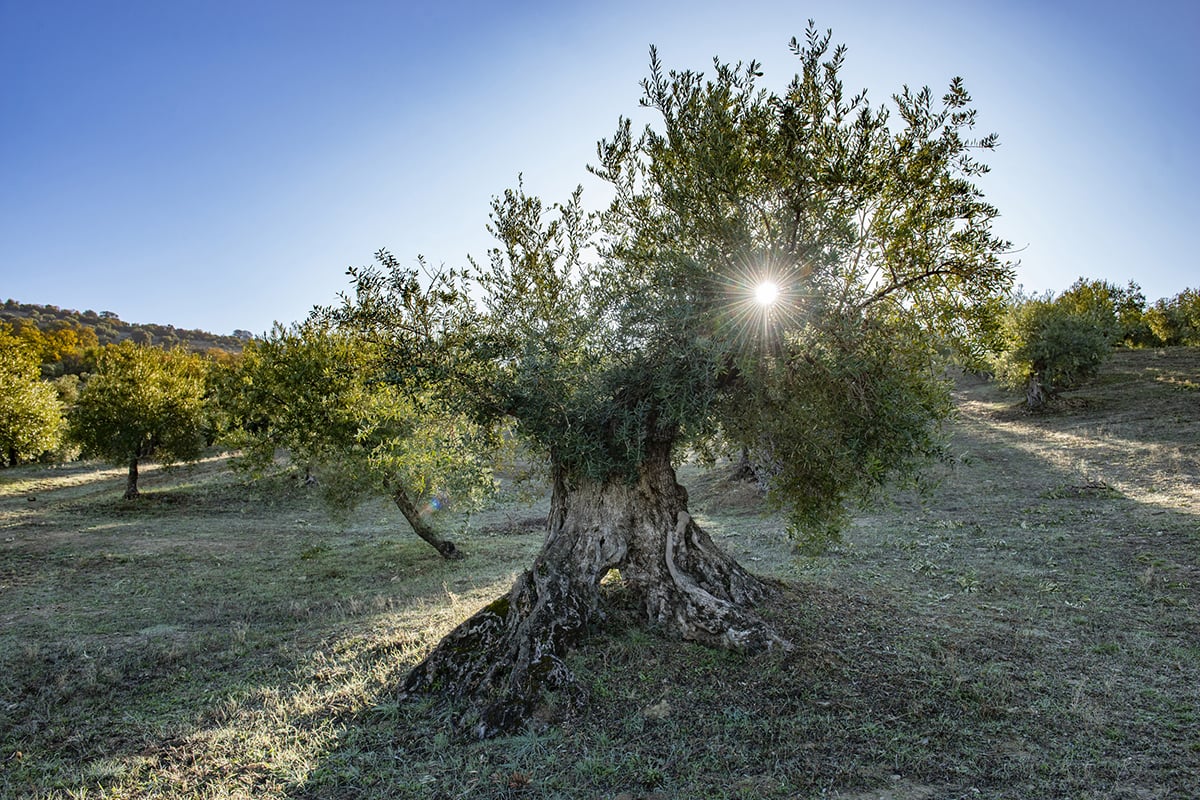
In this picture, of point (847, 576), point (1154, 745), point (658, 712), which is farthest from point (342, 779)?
point (847, 576)

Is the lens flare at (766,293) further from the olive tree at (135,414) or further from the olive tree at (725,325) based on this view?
the olive tree at (135,414)

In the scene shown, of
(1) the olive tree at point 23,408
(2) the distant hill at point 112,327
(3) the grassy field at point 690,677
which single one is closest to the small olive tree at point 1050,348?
(3) the grassy field at point 690,677

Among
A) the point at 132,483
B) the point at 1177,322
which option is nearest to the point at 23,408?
the point at 132,483

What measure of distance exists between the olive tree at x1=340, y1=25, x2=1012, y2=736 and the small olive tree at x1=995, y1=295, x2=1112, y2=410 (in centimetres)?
3344

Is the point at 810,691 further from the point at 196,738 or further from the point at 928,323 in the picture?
the point at 196,738

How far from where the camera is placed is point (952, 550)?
48.8 feet

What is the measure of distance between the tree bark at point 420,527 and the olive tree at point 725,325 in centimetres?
1017

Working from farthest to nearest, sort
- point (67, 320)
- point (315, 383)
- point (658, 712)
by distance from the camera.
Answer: point (67, 320) < point (315, 383) < point (658, 712)

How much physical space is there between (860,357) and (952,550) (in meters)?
10.3

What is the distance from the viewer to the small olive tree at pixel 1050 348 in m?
35.5

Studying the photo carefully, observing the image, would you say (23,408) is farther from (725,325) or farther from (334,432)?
(725,325)

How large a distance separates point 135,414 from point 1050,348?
51418 mm

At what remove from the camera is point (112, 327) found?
123125 millimetres

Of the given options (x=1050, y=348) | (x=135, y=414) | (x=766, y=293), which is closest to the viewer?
(x=766, y=293)
